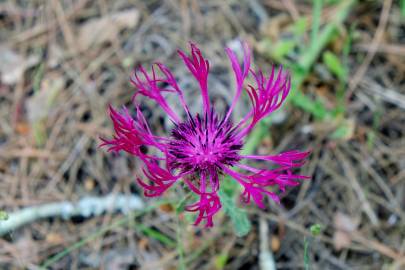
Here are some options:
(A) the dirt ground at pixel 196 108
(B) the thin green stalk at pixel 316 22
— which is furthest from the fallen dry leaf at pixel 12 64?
(B) the thin green stalk at pixel 316 22

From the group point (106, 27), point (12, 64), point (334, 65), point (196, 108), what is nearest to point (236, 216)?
point (196, 108)

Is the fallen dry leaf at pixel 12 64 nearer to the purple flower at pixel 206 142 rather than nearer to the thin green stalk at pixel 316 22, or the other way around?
the purple flower at pixel 206 142

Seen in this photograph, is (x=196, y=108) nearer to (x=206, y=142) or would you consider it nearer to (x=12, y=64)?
(x=206, y=142)

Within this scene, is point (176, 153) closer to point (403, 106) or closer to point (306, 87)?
point (306, 87)

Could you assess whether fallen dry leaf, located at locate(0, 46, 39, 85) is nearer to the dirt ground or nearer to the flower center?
the dirt ground

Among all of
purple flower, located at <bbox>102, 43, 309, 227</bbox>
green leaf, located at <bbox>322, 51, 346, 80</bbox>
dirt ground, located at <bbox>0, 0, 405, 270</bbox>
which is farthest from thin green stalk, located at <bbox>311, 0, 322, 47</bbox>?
purple flower, located at <bbox>102, 43, 309, 227</bbox>

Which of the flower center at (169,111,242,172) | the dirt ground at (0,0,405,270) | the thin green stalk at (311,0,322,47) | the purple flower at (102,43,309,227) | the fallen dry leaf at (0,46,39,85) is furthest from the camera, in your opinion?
the fallen dry leaf at (0,46,39,85)
